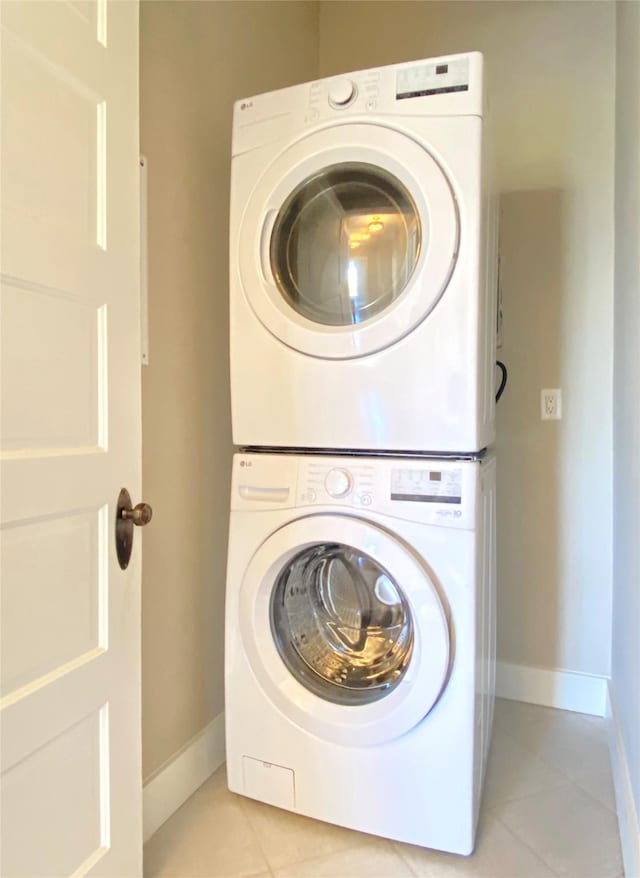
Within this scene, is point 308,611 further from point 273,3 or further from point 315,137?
point 273,3

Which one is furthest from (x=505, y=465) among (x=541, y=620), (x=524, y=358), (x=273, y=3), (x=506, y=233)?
(x=273, y=3)

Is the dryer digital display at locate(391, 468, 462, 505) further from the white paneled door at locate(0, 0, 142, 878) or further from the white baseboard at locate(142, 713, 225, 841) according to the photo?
the white baseboard at locate(142, 713, 225, 841)

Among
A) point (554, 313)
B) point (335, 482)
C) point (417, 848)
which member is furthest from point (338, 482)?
point (554, 313)

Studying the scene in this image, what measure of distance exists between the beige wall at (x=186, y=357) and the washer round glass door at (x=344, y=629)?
0.74ft

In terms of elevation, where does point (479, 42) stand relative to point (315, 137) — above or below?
above

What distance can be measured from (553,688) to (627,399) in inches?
42.0

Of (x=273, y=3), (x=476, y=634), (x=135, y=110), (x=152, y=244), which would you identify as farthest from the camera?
(x=273, y=3)

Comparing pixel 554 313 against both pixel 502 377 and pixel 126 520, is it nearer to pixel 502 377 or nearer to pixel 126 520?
pixel 502 377

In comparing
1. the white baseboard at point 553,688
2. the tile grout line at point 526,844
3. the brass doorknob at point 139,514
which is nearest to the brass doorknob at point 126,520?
the brass doorknob at point 139,514

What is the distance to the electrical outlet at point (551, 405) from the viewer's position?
6.49ft

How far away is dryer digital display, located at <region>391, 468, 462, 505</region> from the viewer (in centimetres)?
123

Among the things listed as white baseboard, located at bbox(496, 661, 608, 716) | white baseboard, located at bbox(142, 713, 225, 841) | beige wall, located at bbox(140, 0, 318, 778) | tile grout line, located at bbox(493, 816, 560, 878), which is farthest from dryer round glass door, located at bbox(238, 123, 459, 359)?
white baseboard, located at bbox(496, 661, 608, 716)

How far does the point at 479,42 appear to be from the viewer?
2047mm

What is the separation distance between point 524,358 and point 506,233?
0.43 metres
